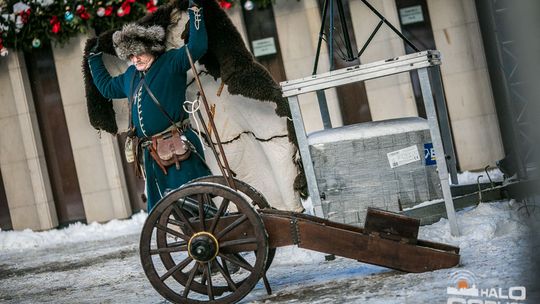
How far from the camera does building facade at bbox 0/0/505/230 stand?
11.0m

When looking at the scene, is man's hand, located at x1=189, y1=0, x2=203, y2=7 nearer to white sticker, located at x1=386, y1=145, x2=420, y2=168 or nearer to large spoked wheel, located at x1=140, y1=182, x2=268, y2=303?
large spoked wheel, located at x1=140, y1=182, x2=268, y2=303

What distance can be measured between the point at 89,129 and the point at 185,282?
27.3 feet

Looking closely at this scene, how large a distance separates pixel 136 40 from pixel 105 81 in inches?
21.8

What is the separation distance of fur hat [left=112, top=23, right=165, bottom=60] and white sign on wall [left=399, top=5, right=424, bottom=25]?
6.63m

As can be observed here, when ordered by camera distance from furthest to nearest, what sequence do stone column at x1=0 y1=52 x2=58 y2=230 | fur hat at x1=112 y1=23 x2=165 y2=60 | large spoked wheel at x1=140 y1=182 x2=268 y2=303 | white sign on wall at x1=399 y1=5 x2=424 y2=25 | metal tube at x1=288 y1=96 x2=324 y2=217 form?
stone column at x1=0 y1=52 x2=58 y2=230, white sign on wall at x1=399 y1=5 x2=424 y2=25, metal tube at x1=288 y1=96 x2=324 y2=217, fur hat at x1=112 y1=23 x2=165 y2=60, large spoked wheel at x1=140 y1=182 x2=268 y2=303

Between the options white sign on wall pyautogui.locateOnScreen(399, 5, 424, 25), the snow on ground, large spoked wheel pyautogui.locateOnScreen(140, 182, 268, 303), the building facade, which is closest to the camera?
large spoked wheel pyautogui.locateOnScreen(140, 182, 268, 303)

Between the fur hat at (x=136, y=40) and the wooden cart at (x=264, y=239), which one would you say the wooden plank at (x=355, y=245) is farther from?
the fur hat at (x=136, y=40)

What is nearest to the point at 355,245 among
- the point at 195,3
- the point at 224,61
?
the point at 195,3

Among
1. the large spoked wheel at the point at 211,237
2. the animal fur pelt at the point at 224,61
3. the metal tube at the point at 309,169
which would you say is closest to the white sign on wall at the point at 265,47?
the animal fur pelt at the point at 224,61

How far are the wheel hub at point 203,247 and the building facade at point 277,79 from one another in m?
7.21

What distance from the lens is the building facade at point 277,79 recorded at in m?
11.0

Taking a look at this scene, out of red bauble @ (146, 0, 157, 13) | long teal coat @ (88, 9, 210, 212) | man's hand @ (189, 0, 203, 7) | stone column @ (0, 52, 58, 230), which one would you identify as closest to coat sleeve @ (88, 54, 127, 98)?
long teal coat @ (88, 9, 210, 212)

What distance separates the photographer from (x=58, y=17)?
11.3 meters

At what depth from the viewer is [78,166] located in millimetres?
12297
